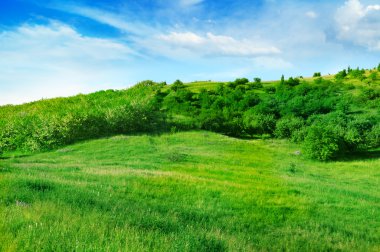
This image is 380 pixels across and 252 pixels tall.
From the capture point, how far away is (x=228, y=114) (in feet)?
209

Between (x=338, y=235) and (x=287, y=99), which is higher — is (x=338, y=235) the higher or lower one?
the lower one

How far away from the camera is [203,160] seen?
114ft

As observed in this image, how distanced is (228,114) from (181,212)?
50304mm

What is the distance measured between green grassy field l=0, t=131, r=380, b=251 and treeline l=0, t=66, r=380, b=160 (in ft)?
62.0

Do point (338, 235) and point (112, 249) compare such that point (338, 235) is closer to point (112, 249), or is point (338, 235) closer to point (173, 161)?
point (112, 249)

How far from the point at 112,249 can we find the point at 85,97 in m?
67.0

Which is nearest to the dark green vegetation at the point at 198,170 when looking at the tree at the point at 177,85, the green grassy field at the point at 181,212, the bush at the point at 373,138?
the green grassy field at the point at 181,212

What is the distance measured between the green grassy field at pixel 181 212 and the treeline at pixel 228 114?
62.0ft

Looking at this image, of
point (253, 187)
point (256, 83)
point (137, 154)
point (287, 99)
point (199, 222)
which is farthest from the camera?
point (256, 83)

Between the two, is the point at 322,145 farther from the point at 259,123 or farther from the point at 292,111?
the point at 292,111

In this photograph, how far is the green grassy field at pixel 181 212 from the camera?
8.35m

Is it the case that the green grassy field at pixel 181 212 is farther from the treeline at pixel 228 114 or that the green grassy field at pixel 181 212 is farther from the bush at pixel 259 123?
the bush at pixel 259 123

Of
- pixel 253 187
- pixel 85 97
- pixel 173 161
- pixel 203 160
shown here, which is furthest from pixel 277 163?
pixel 85 97

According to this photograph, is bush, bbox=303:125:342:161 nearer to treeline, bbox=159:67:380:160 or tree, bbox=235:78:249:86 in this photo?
treeline, bbox=159:67:380:160
